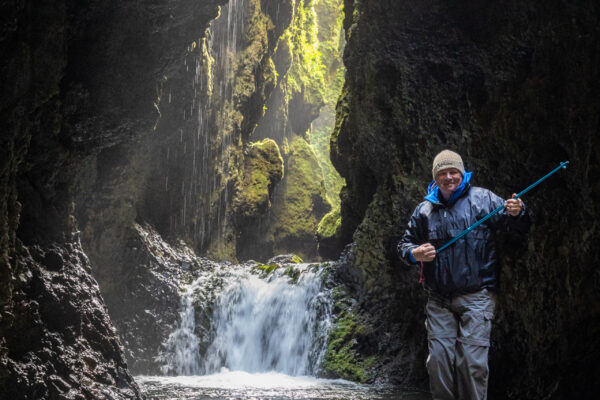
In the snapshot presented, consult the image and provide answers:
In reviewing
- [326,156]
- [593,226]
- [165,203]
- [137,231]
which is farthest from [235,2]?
[326,156]

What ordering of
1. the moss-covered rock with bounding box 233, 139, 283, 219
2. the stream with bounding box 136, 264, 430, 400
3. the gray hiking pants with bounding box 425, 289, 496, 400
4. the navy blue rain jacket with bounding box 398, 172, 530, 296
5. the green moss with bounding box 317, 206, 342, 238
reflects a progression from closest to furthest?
the gray hiking pants with bounding box 425, 289, 496, 400 → the navy blue rain jacket with bounding box 398, 172, 530, 296 → the stream with bounding box 136, 264, 430, 400 → the green moss with bounding box 317, 206, 342, 238 → the moss-covered rock with bounding box 233, 139, 283, 219

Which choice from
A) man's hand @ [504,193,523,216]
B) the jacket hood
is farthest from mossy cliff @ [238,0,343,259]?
man's hand @ [504,193,523,216]

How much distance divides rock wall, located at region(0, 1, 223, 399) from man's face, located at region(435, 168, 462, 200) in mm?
3216

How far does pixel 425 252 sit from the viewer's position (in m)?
3.87

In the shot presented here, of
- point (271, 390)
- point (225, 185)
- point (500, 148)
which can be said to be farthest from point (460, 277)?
point (225, 185)

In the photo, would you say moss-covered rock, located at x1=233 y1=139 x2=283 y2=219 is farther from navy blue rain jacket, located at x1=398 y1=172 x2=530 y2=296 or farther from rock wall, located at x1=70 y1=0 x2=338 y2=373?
navy blue rain jacket, located at x1=398 y1=172 x2=530 y2=296

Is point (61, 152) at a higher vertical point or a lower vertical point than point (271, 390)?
higher

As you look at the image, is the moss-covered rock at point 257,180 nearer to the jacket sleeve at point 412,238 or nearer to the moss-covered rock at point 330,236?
the moss-covered rock at point 330,236

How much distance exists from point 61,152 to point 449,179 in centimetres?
396

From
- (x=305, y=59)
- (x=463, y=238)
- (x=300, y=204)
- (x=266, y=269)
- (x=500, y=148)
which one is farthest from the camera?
(x=305, y=59)

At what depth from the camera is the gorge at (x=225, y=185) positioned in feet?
15.6

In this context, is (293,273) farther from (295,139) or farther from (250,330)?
(295,139)

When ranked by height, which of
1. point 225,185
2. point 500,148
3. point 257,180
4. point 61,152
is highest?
point 257,180

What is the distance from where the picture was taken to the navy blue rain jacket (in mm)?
3812
